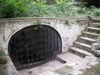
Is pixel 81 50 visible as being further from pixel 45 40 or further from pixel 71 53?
pixel 45 40

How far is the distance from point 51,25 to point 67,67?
1.65 meters

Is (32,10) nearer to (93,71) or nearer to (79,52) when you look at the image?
(79,52)

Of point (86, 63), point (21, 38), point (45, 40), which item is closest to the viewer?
Result: point (86, 63)

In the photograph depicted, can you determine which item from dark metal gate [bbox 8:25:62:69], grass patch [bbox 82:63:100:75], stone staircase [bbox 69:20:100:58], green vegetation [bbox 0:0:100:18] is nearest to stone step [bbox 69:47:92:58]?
stone staircase [bbox 69:20:100:58]

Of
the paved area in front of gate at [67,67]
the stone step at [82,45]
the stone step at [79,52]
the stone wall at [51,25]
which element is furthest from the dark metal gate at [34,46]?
the stone step at [82,45]

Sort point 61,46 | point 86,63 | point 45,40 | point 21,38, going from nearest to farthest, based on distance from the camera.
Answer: point 86,63
point 21,38
point 45,40
point 61,46

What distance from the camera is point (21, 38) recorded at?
4.18 m

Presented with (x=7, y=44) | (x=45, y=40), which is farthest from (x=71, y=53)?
(x=7, y=44)

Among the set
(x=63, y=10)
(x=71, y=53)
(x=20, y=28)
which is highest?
(x=63, y=10)

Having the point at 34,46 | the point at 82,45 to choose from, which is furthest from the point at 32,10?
the point at 82,45

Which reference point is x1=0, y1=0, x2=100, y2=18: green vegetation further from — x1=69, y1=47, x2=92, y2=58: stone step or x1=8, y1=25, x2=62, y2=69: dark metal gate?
x1=69, y1=47, x2=92, y2=58: stone step

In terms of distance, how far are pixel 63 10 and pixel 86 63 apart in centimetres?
245

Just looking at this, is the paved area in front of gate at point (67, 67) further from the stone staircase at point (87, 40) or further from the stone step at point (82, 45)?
the stone step at point (82, 45)

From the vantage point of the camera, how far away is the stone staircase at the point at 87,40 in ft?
14.9
